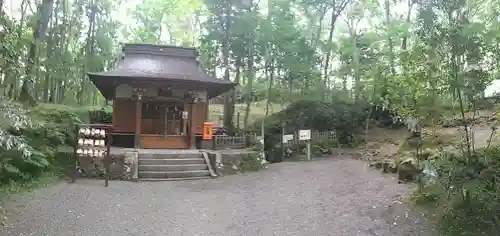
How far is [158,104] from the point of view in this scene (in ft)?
44.6

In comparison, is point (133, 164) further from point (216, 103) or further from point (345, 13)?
point (216, 103)

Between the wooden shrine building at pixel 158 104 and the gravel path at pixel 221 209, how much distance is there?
160 inches

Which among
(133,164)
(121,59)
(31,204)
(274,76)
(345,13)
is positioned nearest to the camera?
(31,204)

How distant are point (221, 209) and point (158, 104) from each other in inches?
307

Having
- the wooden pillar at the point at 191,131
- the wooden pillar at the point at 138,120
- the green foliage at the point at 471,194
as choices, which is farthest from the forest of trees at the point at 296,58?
the wooden pillar at the point at 191,131

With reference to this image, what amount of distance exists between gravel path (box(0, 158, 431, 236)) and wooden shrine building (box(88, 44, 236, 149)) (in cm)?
406

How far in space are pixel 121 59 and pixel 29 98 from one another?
152 inches

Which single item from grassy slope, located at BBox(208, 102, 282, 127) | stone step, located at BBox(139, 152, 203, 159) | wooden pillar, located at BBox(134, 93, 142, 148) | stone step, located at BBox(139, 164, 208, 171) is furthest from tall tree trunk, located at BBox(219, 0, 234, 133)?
stone step, located at BBox(139, 164, 208, 171)

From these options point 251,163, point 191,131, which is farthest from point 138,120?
point 251,163

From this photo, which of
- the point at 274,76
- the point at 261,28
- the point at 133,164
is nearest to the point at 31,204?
the point at 133,164

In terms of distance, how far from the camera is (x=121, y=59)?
48.5ft

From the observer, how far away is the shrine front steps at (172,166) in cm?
1008

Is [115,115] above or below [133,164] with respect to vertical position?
above

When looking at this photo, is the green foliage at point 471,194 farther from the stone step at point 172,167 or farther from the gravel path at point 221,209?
the stone step at point 172,167
